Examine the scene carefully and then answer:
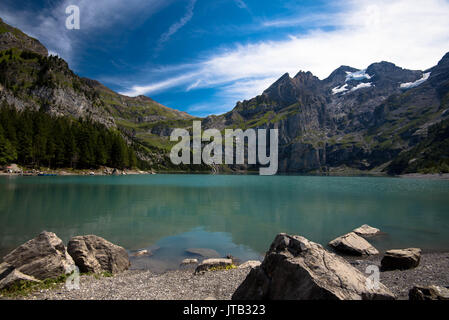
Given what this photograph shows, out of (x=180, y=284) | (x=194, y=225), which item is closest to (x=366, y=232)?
(x=194, y=225)

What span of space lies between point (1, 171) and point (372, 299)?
432ft

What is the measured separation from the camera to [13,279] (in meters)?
10.8

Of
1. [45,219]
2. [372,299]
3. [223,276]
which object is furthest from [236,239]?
[45,219]

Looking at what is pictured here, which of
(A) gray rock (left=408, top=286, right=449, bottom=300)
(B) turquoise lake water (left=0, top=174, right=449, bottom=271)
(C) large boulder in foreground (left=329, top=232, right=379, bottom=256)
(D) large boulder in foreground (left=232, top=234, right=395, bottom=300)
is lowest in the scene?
(B) turquoise lake water (left=0, top=174, right=449, bottom=271)

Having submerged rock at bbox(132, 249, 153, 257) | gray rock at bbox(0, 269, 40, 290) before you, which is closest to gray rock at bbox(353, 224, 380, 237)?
submerged rock at bbox(132, 249, 153, 257)

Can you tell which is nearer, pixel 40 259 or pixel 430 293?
pixel 430 293

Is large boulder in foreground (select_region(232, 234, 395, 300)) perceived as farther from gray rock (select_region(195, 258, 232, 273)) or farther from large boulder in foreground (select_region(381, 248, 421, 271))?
large boulder in foreground (select_region(381, 248, 421, 271))

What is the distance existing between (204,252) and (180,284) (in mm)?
8675

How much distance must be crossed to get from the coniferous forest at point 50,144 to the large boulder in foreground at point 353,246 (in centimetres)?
12018

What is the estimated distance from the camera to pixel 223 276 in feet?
47.4

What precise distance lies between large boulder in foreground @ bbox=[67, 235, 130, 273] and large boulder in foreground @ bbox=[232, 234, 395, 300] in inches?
393

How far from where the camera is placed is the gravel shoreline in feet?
35.6

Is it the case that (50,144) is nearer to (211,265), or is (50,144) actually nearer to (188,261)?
(188,261)

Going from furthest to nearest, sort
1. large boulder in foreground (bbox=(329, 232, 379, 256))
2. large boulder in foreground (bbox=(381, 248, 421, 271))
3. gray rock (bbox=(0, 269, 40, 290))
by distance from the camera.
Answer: large boulder in foreground (bbox=(329, 232, 379, 256)) → large boulder in foreground (bbox=(381, 248, 421, 271)) → gray rock (bbox=(0, 269, 40, 290))
